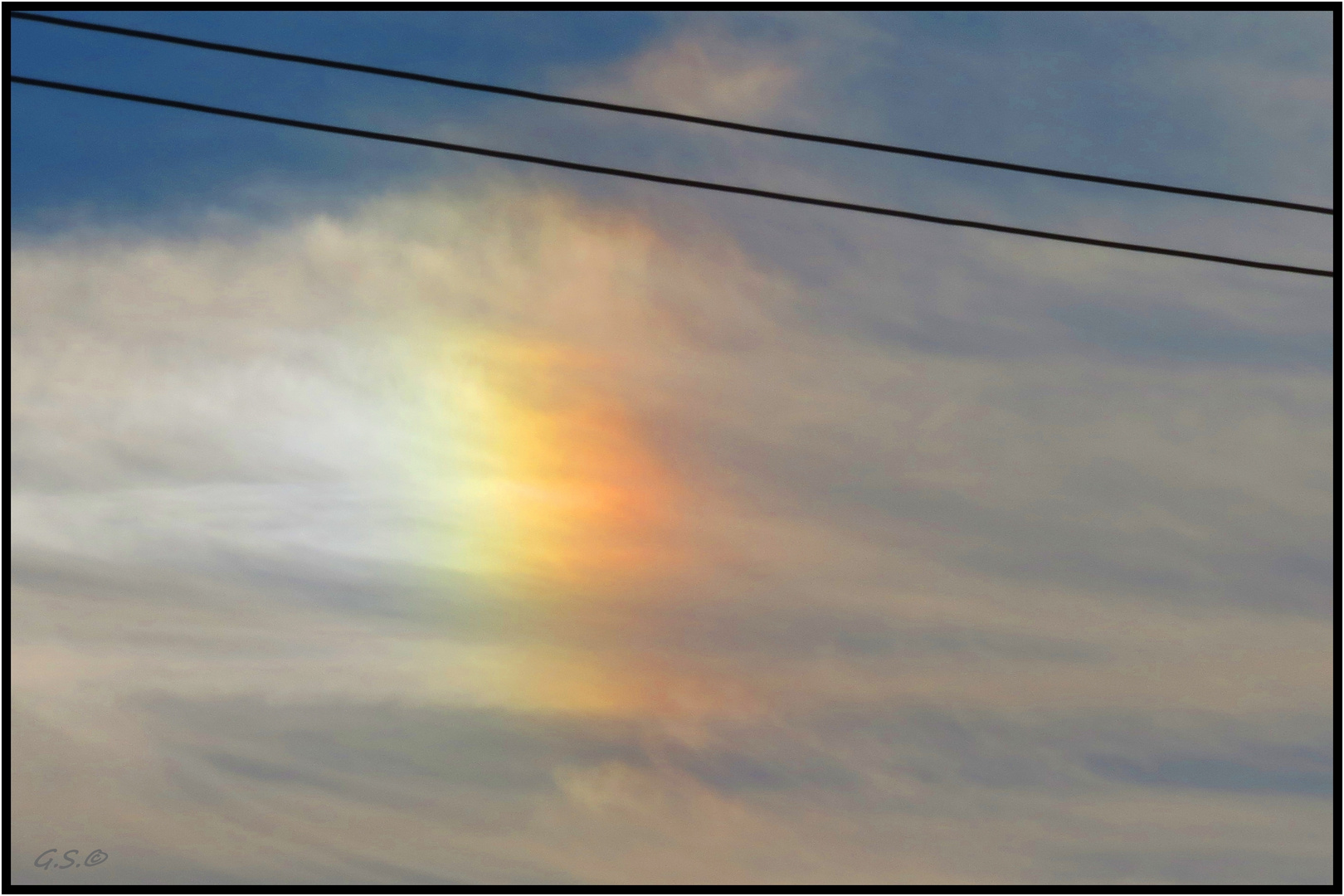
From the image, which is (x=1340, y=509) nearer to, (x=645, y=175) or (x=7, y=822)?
(x=645, y=175)

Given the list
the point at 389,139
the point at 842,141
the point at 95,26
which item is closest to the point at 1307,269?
the point at 842,141

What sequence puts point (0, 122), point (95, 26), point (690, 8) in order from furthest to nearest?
point (690, 8) < point (0, 122) < point (95, 26)

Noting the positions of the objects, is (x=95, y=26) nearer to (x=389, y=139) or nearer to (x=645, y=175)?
(x=389, y=139)

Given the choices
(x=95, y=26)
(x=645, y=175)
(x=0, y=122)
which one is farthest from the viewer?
(x=0, y=122)

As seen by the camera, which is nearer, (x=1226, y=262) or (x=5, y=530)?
(x=1226, y=262)

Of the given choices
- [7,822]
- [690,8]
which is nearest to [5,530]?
[7,822]

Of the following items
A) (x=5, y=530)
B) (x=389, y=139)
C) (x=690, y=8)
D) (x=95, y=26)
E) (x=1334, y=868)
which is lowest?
(x=1334, y=868)

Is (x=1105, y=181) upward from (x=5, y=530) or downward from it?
upward

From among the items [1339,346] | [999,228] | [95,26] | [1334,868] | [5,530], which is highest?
[95,26]

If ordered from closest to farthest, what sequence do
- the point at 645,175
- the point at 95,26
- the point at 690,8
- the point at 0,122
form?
the point at 95,26
the point at 645,175
the point at 0,122
the point at 690,8
